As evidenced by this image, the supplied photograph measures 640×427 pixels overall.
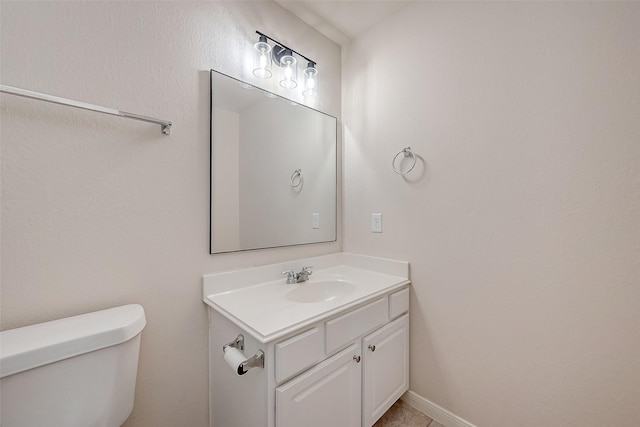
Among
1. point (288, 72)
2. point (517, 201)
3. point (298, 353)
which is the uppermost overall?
point (288, 72)

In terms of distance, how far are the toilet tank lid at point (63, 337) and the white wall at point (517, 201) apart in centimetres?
138

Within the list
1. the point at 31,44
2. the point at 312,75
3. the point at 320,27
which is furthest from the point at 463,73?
the point at 31,44

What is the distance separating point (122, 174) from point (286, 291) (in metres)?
0.91

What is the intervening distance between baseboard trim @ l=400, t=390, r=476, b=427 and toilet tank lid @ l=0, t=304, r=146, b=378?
154 cm

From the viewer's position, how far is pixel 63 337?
78cm

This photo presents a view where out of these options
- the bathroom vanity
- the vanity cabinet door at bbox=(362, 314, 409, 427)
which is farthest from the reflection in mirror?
the vanity cabinet door at bbox=(362, 314, 409, 427)

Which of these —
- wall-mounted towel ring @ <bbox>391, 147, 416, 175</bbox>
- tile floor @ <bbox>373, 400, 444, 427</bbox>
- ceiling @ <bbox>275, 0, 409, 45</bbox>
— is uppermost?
ceiling @ <bbox>275, 0, 409, 45</bbox>

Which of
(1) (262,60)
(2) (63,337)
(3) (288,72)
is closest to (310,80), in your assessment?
(3) (288,72)

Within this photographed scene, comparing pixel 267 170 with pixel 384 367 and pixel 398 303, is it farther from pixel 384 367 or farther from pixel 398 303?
pixel 384 367

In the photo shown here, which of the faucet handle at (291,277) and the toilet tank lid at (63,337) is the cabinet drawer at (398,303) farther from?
the toilet tank lid at (63,337)

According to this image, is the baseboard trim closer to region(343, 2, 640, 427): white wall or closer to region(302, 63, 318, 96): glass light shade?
region(343, 2, 640, 427): white wall

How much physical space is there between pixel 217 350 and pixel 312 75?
166 centimetres

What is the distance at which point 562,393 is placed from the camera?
3.59 feet

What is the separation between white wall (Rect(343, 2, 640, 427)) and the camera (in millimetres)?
978
